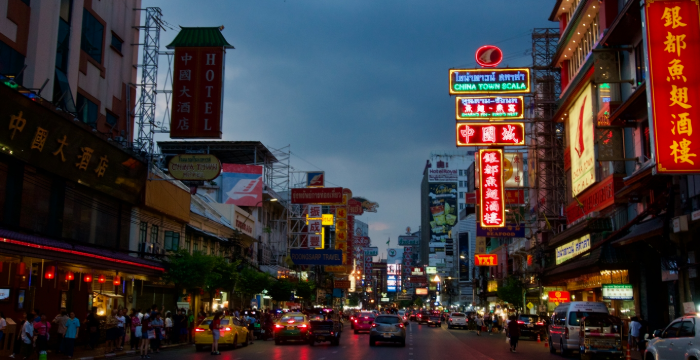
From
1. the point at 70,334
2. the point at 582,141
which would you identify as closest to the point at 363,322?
the point at 582,141

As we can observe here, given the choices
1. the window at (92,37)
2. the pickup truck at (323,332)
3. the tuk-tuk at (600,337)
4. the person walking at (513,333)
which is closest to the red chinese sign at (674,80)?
the tuk-tuk at (600,337)

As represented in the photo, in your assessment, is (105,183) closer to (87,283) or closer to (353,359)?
(87,283)

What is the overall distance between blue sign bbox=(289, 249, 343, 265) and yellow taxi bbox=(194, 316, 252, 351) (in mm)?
31606

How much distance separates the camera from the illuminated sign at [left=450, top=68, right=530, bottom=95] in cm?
4253

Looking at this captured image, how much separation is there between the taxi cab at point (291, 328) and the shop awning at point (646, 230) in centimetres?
1567

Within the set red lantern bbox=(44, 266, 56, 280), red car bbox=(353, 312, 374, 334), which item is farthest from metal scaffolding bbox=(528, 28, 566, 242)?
red lantern bbox=(44, 266, 56, 280)

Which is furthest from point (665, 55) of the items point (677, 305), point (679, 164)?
point (677, 305)

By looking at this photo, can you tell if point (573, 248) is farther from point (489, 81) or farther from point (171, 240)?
point (171, 240)

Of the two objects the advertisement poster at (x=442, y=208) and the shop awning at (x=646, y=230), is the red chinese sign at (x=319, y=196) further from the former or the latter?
the advertisement poster at (x=442, y=208)

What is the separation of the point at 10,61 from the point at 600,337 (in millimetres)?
23674

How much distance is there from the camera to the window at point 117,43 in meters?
32.8

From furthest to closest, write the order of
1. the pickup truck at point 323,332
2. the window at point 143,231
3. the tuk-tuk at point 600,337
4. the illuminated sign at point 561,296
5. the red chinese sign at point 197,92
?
the illuminated sign at point 561,296
the window at point 143,231
the pickup truck at point 323,332
the red chinese sign at point 197,92
the tuk-tuk at point 600,337

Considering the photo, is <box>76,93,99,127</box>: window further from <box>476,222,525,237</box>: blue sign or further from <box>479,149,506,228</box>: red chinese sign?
<box>476,222,525,237</box>: blue sign

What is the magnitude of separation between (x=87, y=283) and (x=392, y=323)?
1428cm
